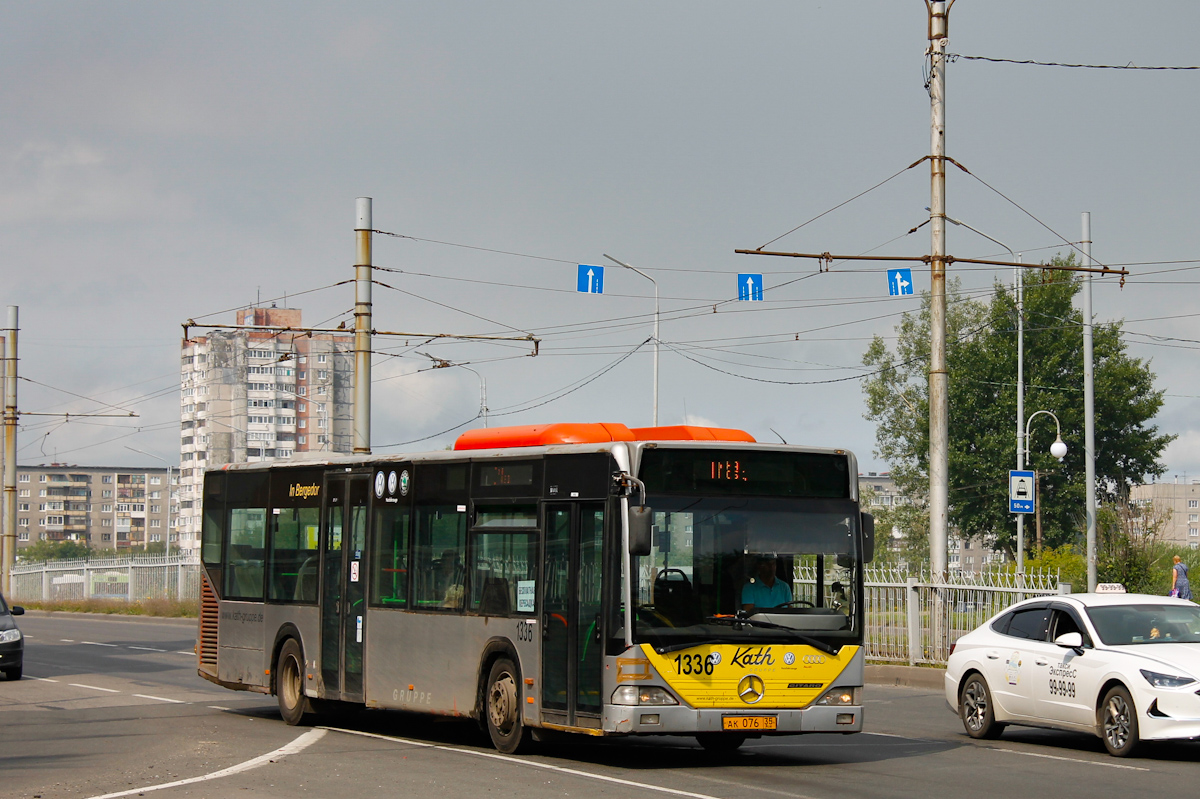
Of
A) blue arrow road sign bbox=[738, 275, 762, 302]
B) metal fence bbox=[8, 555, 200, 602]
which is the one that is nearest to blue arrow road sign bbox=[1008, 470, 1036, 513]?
blue arrow road sign bbox=[738, 275, 762, 302]

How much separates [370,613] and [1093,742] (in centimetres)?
744

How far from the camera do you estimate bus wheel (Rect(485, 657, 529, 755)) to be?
1273 centimetres

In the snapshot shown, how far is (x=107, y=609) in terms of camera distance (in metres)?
49.2

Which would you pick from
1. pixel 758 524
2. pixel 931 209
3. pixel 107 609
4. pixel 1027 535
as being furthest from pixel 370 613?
pixel 1027 535

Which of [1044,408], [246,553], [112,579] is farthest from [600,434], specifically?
[1044,408]

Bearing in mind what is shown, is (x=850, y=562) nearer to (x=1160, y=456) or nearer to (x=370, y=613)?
(x=370, y=613)

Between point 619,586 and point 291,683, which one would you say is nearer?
point 619,586

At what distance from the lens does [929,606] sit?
75.7 feet

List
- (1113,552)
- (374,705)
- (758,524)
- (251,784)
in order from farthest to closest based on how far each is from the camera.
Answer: (1113,552) → (374,705) → (758,524) → (251,784)

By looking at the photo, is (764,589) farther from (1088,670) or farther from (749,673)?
(1088,670)

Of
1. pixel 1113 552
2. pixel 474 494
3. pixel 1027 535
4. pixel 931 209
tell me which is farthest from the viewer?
pixel 1027 535

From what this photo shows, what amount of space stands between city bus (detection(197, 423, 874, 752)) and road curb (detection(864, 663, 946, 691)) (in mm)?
9231

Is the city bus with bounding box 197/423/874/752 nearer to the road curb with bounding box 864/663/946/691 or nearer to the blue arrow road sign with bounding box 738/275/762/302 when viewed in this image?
the road curb with bounding box 864/663/946/691

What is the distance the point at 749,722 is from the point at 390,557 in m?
4.70
